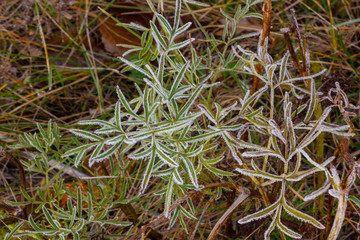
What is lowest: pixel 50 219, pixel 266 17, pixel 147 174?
pixel 50 219

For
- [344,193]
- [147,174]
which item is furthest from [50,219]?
[344,193]

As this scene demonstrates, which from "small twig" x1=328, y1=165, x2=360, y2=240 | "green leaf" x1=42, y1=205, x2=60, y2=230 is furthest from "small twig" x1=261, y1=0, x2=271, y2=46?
"green leaf" x1=42, y1=205, x2=60, y2=230

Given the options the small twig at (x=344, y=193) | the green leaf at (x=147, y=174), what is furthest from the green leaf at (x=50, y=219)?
the small twig at (x=344, y=193)

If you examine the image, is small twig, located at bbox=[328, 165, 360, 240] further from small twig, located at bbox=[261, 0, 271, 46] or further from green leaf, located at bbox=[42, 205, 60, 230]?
green leaf, located at bbox=[42, 205, 60, 230]

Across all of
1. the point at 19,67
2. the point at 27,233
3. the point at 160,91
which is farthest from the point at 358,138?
the point at 19,67

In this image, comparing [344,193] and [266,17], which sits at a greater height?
[266,17]

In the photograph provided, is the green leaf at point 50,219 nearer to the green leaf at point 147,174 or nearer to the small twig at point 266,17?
the green leaf at point 147,174

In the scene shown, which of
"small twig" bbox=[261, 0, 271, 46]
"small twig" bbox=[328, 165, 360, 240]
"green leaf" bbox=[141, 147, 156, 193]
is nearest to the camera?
"small twig" bbox=[328, 165, 360, 240]

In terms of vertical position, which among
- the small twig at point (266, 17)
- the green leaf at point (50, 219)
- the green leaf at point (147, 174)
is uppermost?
the small twig at point (266, 17)

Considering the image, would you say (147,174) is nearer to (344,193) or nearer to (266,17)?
(344,193)

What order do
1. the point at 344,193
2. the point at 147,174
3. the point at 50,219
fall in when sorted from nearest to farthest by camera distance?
the point at 344,193 → the point at 147,174 → the point at 50,219

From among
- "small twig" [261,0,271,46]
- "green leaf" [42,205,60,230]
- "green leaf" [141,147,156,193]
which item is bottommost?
"green leaf" [42,205,60,230]

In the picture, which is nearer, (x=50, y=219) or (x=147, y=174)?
(x=147, y=174)
